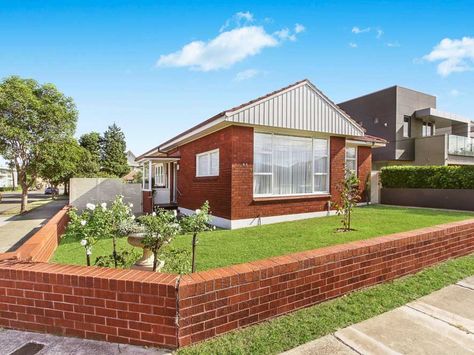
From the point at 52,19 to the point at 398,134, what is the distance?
22.8 meters

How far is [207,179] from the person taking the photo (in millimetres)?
10562

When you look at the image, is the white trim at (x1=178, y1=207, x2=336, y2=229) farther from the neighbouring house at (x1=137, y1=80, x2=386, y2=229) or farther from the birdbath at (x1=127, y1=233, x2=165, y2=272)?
the birdbath at (x1=127, y1=233, x2=165, y2=272)

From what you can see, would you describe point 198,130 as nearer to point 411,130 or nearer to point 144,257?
point 144,257

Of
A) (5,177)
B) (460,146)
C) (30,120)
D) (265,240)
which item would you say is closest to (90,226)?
(265,240)

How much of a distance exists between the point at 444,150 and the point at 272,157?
17.3 m

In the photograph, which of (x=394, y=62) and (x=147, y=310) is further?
(x=394, y=62)

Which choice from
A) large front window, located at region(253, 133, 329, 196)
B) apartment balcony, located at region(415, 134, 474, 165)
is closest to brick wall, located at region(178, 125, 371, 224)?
large front window, located at region(253, 133, 329, 196)

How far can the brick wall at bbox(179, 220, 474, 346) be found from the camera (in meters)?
2.69

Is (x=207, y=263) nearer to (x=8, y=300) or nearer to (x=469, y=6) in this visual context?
(x=8, y=300)

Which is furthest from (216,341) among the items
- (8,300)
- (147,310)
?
(8,300)

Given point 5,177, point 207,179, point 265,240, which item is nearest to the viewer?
point 265,240

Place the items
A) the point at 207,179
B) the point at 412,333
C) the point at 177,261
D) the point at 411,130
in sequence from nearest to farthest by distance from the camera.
Answer: the point at 412,333 < the point at 177,261 < the point at 207,179 < the point at 411,130

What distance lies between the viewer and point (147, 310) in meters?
2.62

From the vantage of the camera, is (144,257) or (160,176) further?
(160,176)
